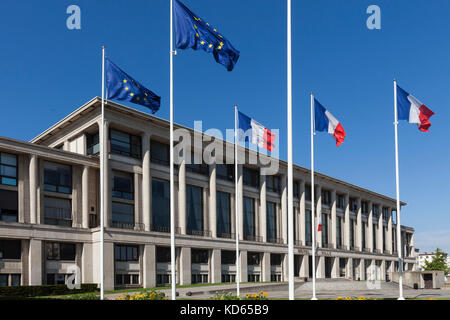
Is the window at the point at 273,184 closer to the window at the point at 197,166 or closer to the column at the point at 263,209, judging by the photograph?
the column at the point at 263,209

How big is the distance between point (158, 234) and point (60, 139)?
15.7 metres

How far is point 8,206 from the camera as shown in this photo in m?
43.9

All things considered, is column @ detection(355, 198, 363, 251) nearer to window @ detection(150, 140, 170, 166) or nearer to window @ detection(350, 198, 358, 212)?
window @ detection(350, 198, 358, 212)

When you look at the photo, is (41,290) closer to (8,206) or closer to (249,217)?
(8,206)

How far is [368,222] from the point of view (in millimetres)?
100812

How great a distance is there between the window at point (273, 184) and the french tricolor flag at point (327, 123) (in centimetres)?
4023

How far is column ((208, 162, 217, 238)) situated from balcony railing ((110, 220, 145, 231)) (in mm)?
11305

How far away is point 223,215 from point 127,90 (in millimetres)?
38086

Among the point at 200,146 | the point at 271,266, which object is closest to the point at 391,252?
the point at 271,266

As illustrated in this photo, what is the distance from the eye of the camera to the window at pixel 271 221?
7338 cm

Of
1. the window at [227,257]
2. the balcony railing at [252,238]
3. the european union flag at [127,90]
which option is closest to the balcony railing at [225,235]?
the window at [227,257]

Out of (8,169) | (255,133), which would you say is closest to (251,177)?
(8,169)

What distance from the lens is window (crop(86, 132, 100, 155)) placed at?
5224 centimetres

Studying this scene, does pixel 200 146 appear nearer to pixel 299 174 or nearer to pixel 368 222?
pixel 299 174
